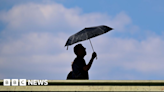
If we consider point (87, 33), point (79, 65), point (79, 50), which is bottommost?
point (79, 65)

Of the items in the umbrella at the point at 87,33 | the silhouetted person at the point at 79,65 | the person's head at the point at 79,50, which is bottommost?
the silhouetted person at the point at 79,65

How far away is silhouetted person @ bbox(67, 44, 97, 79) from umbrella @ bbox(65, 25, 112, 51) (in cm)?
38

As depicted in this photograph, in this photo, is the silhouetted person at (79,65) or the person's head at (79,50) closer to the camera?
the silhouetted person at (79,65)

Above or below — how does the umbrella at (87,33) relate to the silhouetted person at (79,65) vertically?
above

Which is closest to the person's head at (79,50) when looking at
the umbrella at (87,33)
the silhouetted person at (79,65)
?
the silhouetted person at (79,65)

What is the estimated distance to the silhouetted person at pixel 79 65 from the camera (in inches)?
297

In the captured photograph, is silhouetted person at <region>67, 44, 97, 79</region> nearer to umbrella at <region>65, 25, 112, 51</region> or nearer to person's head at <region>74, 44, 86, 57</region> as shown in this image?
person's head at <region>74, 44, 86, 57</region>

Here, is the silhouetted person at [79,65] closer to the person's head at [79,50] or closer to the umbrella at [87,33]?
the person's head at [79,50]

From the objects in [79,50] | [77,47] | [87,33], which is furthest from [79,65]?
[87,33]

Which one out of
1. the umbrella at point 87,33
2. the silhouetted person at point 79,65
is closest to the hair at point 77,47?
the silhouetted person at point 79,65

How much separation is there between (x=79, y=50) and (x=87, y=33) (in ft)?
1.86

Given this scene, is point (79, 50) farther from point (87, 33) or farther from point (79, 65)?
point (87, 33)

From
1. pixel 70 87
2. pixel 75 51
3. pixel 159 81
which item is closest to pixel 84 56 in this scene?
pixel 75 51

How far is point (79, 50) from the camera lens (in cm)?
800
